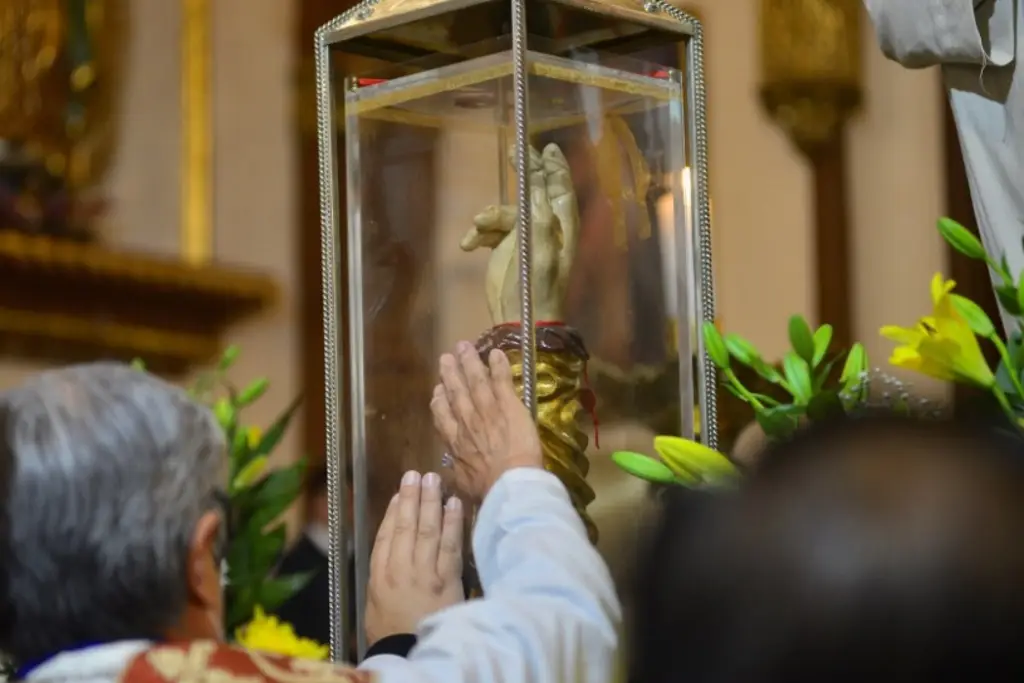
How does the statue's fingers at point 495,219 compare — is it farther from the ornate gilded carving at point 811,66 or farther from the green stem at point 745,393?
the ornate gilded carving at point 811,66

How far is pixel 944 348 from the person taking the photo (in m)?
1.44

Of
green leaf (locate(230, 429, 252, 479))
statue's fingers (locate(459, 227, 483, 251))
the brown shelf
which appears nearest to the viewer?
statue's fingers (locate(459, 227, 483, 251))

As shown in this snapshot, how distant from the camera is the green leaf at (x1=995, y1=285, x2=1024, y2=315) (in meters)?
1.46

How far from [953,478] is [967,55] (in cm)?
106

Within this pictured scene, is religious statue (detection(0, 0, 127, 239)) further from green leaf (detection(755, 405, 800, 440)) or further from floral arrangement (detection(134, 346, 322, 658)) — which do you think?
green leaf (detection(755, 405, 800, 440))

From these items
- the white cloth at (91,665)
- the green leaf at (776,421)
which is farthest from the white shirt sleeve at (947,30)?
the white cloth at (91,665)

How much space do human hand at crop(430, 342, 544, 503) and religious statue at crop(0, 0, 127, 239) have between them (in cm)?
280

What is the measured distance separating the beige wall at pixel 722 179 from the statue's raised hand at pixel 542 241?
221cm

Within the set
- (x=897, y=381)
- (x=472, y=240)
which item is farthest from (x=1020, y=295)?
(x=472, y=240)

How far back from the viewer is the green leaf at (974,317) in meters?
1.46

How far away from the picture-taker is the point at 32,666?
4.02 feet

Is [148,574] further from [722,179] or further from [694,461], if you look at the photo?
[722,179]

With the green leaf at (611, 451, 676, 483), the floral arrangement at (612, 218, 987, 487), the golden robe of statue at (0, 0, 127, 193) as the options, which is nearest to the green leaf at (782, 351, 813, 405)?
the floral arrangement at (612, 218, 987, 487)

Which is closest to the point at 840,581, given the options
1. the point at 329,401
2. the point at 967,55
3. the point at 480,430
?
the point at 480,430
